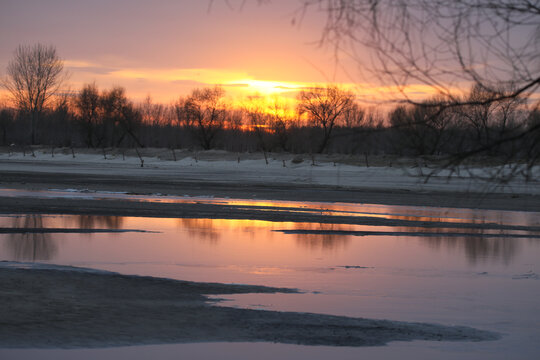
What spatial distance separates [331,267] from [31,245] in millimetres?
6496

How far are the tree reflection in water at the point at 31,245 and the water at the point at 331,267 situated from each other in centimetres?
2

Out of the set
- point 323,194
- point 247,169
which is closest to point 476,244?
point 323,194

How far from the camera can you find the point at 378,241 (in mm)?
16797

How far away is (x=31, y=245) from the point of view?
1423cm

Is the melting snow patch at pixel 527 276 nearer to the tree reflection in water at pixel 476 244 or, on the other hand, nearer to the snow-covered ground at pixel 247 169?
the tree reflection in water at pixel 476 244

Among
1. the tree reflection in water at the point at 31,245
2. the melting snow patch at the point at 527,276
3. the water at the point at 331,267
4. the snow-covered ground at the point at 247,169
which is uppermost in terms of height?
the snow-covered ground at the point at 247,169

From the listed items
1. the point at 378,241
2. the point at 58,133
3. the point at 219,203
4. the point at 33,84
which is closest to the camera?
the point at 378,241

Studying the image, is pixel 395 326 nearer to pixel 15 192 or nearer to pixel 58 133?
pixel 15 192

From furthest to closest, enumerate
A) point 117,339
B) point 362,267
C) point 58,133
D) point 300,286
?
point 58,133 → point 362,267 → point 300,286 → point 117,339

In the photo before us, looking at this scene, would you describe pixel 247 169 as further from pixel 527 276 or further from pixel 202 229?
pixel 527 276

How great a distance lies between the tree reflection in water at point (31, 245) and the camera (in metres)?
12.9

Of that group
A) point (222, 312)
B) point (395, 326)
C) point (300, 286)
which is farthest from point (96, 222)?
point (395, 326)

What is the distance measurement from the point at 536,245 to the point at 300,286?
347 inches

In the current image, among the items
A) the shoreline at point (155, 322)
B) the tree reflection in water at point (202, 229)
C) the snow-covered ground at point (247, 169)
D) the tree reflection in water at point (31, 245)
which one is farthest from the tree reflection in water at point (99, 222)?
the shoreline at point (155, 322)
